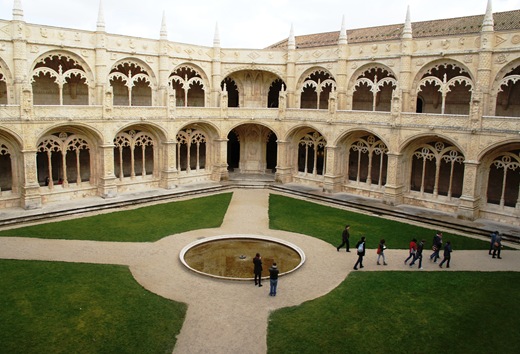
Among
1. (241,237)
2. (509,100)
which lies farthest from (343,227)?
(509,100)

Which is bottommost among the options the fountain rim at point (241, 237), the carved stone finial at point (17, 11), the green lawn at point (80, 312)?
the green lawn at point (80, 312)

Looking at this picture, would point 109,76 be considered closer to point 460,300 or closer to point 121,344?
point 121,344

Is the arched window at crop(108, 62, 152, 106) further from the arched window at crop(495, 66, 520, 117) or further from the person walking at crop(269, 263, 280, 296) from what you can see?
the arched window at crop(495, 66, 520, 117)

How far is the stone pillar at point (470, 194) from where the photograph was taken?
2473 cm

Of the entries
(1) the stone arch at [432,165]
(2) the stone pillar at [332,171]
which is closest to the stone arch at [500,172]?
(1) the stone arch at [432,165]

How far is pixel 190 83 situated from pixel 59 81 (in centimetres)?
939

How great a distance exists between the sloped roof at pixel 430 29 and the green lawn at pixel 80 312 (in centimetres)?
2423

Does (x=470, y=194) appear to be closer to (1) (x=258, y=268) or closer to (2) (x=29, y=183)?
(1) (x=258, y=268)

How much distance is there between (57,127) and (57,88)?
418 centimetres

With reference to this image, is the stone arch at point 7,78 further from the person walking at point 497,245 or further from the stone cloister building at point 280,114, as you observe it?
the person walking at point 497,245

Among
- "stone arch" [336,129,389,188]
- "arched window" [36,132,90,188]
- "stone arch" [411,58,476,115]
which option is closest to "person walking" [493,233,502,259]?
"stone arch" [336,129,389,188]

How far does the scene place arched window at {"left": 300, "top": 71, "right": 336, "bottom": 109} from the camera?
3253 centimetres

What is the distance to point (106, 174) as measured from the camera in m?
28.4

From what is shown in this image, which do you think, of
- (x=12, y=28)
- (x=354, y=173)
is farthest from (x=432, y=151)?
(x=12, y=28)
